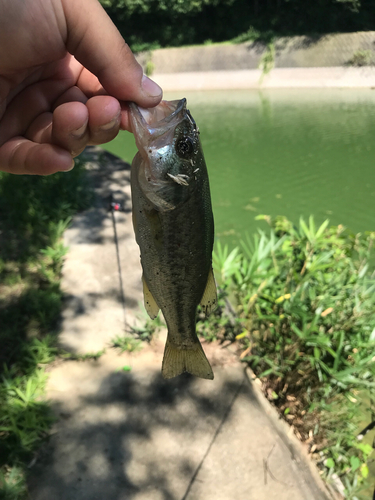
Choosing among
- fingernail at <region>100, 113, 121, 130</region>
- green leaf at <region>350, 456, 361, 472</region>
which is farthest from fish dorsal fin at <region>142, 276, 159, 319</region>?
green leaf at <region>350, 456, 361, 472</region>

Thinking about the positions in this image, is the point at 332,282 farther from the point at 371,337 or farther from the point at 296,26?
the point at 296,26

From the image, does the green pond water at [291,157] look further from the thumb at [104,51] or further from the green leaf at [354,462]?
the thumb at [104,51]

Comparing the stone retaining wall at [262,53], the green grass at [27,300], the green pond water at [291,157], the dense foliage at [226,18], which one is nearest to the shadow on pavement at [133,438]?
the green grass at [27,300]

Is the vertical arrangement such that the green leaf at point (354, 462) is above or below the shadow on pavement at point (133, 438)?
above

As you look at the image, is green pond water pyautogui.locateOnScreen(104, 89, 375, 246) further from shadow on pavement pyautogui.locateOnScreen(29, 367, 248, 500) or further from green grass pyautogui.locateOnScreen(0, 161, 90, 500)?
shadow on pavement pyautogui.locateOnScreen(29, 367, 248, 500)

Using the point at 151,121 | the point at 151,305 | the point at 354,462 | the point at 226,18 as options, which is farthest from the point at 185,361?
the point at 226,18

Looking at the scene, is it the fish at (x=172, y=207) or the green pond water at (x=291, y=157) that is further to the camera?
the green pond water at (x=291, y=157)

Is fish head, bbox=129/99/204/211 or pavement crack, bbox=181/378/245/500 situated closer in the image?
fish head, bbox=129/99/204/211

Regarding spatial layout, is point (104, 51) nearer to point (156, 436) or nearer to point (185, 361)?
point (185, 361)
